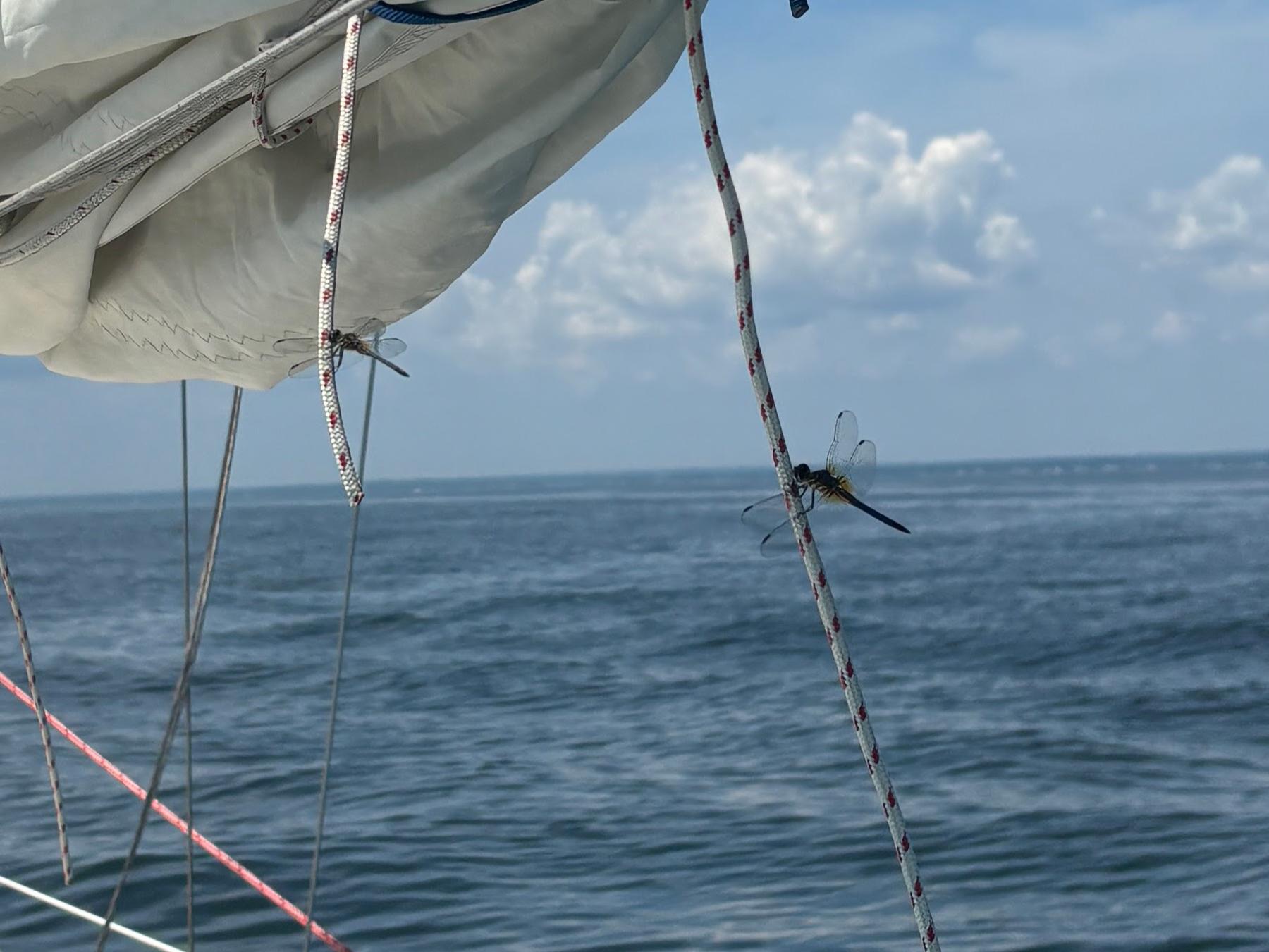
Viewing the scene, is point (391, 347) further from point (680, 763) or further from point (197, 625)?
point (680, 763)

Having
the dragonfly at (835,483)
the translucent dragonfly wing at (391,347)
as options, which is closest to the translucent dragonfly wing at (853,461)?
the dragonfly at (835,483)

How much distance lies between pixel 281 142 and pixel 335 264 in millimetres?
549

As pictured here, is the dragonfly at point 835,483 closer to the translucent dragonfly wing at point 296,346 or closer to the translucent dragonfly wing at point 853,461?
the translucent dragonfly wing at point 853,461

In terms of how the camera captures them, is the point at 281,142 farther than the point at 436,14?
Yes

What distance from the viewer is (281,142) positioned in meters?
2.30

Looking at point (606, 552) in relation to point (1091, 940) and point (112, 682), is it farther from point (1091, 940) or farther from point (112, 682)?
point (1091, 940)

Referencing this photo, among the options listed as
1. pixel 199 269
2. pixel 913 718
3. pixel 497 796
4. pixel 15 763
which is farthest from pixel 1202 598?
pixel 199 269

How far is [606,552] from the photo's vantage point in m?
39.1

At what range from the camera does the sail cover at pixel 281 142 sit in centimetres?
207

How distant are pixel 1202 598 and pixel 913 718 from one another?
35.9 feet

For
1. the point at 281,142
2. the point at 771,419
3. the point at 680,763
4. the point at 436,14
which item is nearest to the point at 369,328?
the point at 281,142

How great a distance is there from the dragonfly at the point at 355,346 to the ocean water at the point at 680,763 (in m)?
0.94

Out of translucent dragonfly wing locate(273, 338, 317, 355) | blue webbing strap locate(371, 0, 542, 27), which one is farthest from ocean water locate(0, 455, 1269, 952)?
translucent dragonfly wing locate(273, 338, 317, 355)

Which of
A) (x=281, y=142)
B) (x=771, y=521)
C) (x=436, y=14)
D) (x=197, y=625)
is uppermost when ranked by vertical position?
(x=436, y=14)
